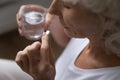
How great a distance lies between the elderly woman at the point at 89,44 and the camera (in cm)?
78

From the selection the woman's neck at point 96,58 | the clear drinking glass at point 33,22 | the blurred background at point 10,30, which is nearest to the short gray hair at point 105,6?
the woman's neck at point 96,58

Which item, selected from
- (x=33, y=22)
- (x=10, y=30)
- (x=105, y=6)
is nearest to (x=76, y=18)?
(x=105, y=6)

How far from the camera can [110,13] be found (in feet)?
2.50

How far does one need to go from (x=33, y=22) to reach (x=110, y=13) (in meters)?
0.36

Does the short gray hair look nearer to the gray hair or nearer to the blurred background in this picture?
the gray hair

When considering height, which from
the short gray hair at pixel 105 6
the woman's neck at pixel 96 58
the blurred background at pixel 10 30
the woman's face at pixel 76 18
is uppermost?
the short gray hair at pixel 105 6

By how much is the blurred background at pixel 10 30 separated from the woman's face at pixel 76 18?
0.96 meters

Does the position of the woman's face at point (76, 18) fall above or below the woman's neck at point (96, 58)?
above

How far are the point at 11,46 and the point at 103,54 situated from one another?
1.16 meters

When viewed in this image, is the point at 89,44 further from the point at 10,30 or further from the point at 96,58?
the point at 10,30

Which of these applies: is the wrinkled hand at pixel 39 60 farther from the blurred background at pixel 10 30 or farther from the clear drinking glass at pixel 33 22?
the blurred background at pixel 10 30

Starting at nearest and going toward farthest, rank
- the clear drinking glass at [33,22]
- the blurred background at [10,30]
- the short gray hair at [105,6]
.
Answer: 1. the short gray hair at [105,6]
2. the clear drinking glass at [33,22]
3. the blurred background at [10,30]

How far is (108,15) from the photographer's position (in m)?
0.77

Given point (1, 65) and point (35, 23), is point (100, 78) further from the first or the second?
point (1, 65)
